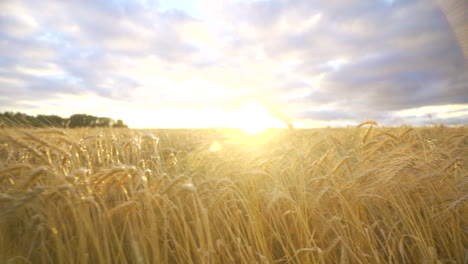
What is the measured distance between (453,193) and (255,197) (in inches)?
69.8

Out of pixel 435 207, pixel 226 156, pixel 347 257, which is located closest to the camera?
pixel 347 257

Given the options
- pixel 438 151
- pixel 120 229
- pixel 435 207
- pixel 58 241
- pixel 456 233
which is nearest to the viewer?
pixel 58 241

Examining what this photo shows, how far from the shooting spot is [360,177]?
6.25 ft

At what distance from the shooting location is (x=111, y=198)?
202 cm

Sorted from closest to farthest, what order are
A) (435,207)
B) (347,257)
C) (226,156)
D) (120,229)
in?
(347,257) < (120,229) < (435,207) < (226,156)

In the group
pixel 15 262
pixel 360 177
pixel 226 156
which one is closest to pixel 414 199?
pixel 360 177

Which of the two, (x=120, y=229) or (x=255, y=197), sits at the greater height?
(x=255, y=197)

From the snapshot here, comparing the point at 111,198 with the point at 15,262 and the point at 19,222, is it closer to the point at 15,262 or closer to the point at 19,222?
the point at 19,222

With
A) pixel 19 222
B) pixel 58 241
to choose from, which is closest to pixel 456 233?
pixel 58 241

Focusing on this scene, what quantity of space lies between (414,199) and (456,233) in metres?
0.37

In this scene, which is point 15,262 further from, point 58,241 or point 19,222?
point 19,222

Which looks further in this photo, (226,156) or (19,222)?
(226,156)

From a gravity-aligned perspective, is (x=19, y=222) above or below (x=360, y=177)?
below

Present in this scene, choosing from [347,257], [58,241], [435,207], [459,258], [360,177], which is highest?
[360,177]
